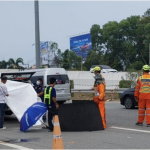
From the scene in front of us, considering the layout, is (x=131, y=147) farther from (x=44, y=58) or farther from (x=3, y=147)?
(x=44, y=58)

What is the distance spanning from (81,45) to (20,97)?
59.7m

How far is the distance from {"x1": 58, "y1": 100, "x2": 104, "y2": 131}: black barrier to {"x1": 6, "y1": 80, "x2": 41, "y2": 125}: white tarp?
7.16 ft

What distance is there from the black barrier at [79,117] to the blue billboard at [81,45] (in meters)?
57.0

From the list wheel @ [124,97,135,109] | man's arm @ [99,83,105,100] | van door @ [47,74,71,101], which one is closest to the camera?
man's arm @ [99,83,105,100]

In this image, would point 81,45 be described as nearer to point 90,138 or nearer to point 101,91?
point 101,91

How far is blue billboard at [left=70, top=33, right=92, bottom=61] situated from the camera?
69.6 meters

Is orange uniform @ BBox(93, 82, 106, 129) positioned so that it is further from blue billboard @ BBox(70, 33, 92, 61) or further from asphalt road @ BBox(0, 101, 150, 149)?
blue billboard @ BBox(70, 33, 92, 61)

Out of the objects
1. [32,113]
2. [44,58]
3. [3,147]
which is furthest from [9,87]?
[44,58]

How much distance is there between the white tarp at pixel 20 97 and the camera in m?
13.2

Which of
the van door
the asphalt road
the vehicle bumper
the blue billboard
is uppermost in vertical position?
the blue billboard

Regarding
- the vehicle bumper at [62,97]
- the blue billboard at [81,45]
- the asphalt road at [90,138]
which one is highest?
the blue billboard at [81,45]

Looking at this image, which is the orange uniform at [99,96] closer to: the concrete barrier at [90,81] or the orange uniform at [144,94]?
the orange uniform at [144,94]

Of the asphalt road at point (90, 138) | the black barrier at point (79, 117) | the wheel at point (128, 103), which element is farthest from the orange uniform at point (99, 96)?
the wheel at point (128, 103)

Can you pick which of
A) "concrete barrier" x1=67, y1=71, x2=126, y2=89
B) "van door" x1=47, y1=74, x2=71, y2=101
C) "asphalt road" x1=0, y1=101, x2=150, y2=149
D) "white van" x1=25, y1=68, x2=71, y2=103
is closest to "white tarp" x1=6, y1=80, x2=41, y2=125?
"asphalt road" x1=0, y1=101, x2=150, y2=149
